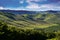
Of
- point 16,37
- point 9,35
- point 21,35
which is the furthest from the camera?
point 21,35

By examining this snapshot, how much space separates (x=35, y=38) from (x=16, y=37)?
2155cm

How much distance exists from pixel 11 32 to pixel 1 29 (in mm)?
8230

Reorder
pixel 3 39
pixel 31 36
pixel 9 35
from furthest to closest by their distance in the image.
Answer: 1. pixel 31 36
2. pixel 9 35
3. pixel 3 39

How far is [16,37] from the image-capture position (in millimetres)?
102562

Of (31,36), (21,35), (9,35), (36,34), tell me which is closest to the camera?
(9,35)

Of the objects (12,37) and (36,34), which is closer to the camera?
(12,37)

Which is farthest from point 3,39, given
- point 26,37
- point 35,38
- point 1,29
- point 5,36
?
point 35,38

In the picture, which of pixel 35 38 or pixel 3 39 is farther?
pixel 35 38

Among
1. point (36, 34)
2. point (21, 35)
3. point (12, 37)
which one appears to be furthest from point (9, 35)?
point (36, 34)

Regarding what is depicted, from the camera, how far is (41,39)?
400 feet

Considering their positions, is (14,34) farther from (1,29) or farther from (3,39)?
(3,39)

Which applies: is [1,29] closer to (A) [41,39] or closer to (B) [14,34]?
(B) [14,34]

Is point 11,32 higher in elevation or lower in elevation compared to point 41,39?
higher

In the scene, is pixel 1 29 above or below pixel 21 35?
above
